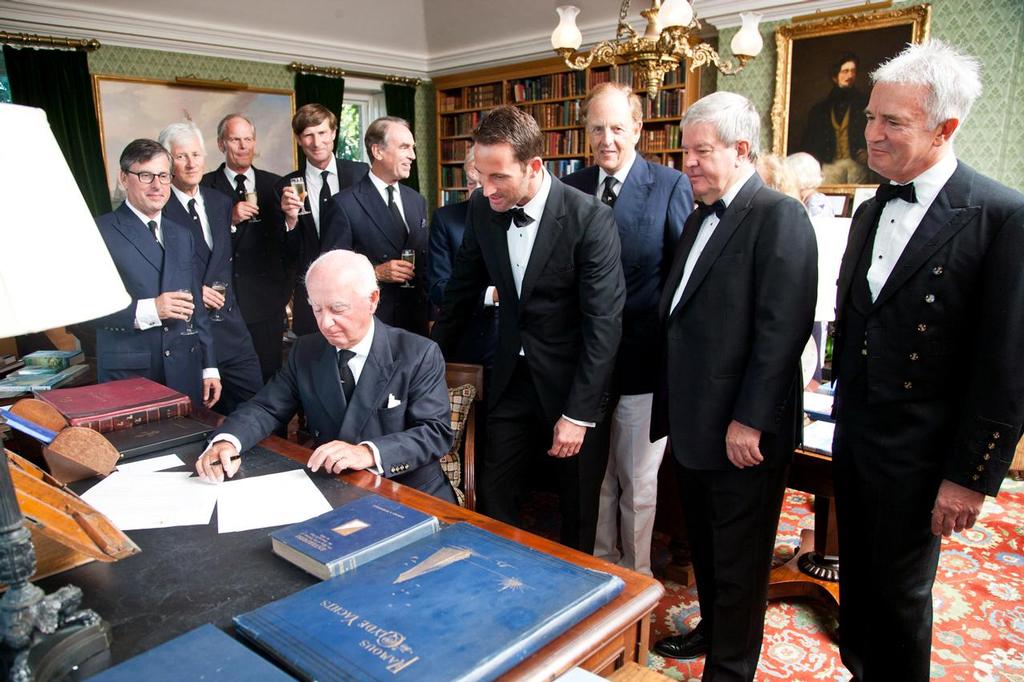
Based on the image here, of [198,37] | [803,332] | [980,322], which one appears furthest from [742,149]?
[198,37]

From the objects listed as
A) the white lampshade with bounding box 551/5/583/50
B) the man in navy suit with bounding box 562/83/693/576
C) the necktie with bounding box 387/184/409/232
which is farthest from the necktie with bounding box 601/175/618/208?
the white lampshade with bounding box 551/5/583/50

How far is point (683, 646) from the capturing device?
7.93ft

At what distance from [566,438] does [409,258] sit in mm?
1427

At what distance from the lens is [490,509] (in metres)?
2.51

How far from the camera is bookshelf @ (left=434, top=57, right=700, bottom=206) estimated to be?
23.8 ft

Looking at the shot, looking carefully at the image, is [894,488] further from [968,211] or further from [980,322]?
[968,211]

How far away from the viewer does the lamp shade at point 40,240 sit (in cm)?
83

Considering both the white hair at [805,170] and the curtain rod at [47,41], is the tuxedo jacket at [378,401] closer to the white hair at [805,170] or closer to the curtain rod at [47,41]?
the white hair at [805,170]

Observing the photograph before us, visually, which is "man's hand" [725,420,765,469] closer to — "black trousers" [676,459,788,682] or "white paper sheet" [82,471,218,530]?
"black trousers" [676,459,788,682]

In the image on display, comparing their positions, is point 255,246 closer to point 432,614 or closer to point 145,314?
point 145,314

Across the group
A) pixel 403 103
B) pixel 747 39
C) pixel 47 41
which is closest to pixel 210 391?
pixel 747 39

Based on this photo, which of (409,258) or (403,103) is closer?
(409,258)

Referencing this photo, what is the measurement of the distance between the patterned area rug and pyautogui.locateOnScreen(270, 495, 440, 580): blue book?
4.51 feet

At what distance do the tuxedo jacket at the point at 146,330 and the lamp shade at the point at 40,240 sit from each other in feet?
5.98
